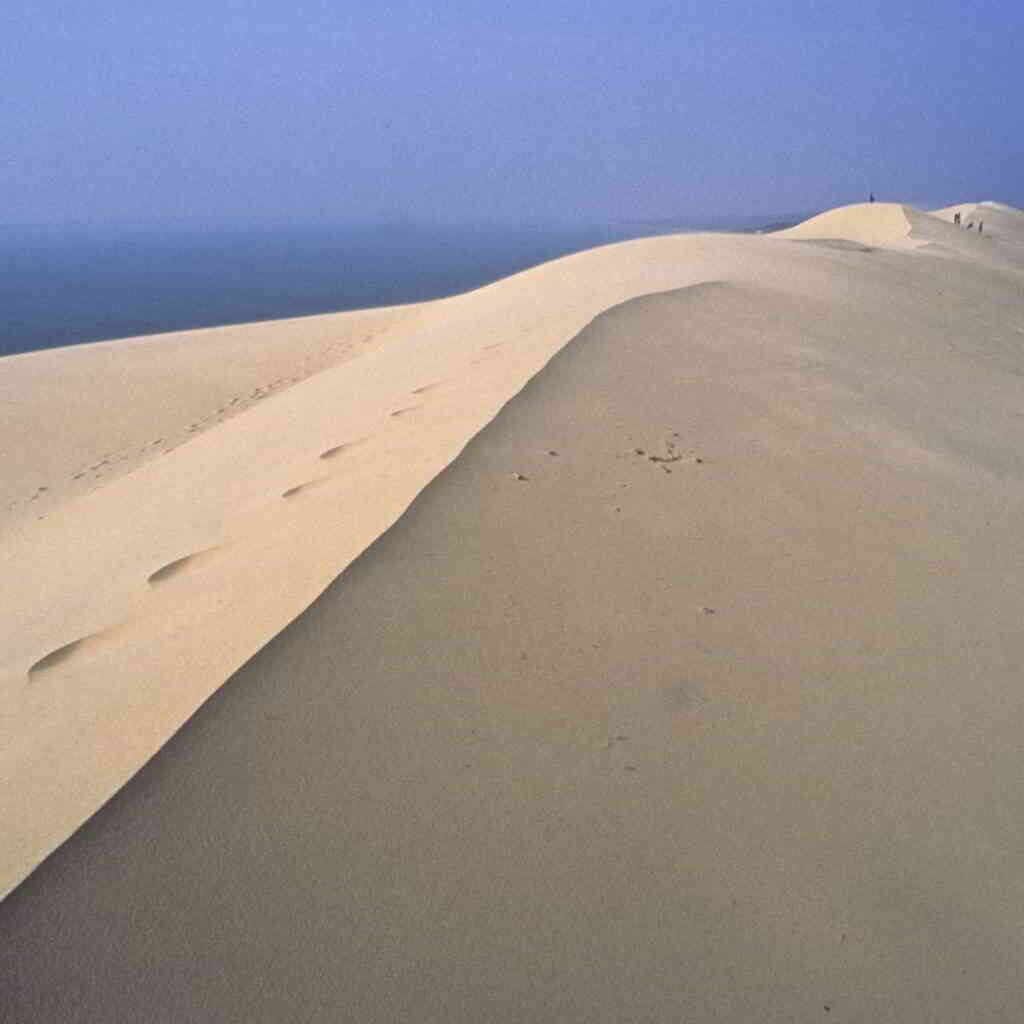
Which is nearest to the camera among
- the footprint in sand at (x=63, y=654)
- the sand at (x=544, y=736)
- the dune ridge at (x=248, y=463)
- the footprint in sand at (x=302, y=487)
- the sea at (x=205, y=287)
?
the sand at (x=544, y=736)

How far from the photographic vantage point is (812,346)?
7.50 meters

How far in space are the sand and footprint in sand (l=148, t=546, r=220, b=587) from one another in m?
0.03

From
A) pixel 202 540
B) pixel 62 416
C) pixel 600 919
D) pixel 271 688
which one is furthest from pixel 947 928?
pixel 62 416

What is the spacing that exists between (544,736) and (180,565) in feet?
7.18

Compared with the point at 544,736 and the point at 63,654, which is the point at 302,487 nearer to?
the point at 63,654

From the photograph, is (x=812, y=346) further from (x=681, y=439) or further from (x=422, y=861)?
(x=422, y=861)

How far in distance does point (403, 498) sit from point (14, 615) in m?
2.28

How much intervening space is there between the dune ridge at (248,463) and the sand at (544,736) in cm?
3

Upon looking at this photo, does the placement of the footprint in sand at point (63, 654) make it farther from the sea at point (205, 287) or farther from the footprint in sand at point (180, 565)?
the sea at point (205, 287)

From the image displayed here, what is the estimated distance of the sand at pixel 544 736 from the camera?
1.86 m

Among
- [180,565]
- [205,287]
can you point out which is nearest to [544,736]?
[180,565]

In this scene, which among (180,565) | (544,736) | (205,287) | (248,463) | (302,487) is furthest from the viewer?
(205,287)

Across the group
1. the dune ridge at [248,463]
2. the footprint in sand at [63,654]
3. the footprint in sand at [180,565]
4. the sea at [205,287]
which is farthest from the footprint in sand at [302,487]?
the sea at [205,287]

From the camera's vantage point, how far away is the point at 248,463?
6914 mm
